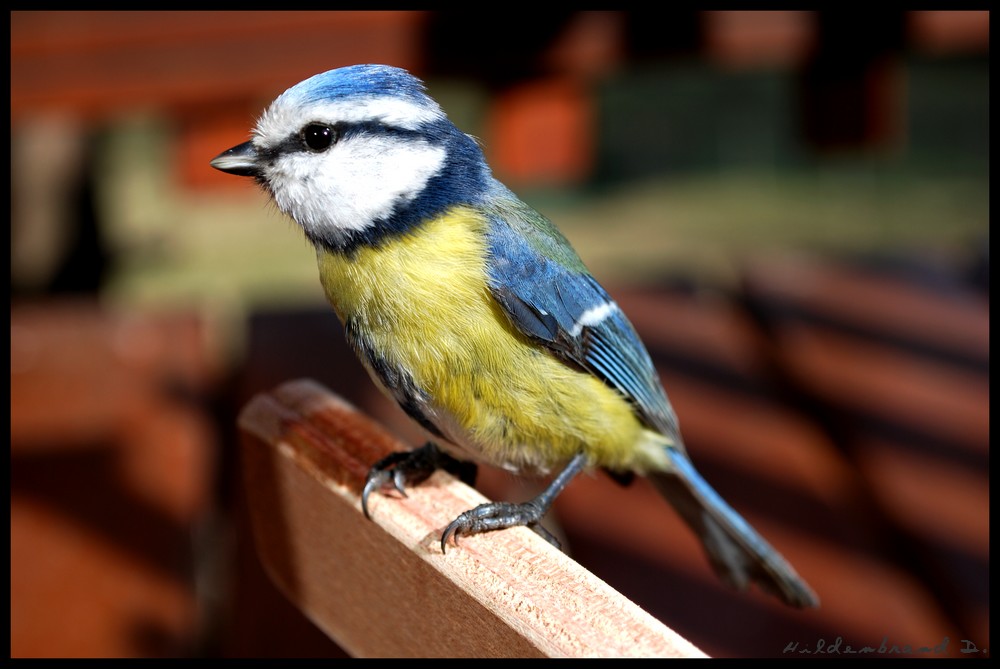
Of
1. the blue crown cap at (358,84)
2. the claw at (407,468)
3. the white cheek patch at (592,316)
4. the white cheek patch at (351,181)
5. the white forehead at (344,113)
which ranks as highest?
the blue crown cap at (358,84)

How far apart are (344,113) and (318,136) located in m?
0.05

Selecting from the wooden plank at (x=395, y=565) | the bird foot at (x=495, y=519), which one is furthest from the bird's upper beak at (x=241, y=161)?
the bird foot at (x=495, y=519)

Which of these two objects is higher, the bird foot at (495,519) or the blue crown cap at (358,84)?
the blue crown cap at (358,84)

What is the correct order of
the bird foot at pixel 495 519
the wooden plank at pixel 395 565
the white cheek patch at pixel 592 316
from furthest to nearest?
the white cheek patch at pixel 592 316 → the bird foot at pixel 495 519 → the wooden plank at pixel 395 565

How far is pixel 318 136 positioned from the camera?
130 centimetres

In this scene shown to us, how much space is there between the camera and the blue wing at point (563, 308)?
134 centimetres

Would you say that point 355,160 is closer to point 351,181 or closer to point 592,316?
point 351,181

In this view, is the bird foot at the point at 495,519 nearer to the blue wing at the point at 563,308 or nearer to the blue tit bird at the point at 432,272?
the blue tit bird at the point at 432,272

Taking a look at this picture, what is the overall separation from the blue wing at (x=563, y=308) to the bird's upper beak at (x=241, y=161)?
294 millimetres

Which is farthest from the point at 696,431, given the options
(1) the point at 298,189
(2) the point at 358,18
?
(2) the point at 358,18

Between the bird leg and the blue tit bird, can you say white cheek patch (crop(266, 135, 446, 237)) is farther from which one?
the bird leg

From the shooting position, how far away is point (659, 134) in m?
7.14

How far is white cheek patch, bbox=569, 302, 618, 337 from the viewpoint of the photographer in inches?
55.7

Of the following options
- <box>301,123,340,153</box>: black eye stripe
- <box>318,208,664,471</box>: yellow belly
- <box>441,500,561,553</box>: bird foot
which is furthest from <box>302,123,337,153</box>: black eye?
<box>441,500,561,553</box>: bird foot
